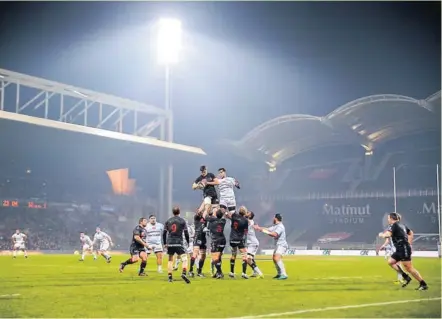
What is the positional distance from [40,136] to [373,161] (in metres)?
22.1

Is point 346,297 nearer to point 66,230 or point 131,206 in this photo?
point 131,206

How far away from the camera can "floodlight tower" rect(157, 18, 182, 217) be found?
1027 inches

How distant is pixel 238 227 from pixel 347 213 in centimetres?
3159

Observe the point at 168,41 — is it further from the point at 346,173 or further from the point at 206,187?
→ the point at 346,173

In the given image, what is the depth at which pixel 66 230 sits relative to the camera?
4212 cm

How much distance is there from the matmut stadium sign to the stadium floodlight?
19024 mm

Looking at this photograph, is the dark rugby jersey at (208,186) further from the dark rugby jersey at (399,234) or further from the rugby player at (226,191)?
the dark rugby jersey at (399,234)

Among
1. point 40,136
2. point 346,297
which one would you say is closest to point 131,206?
point 40,136

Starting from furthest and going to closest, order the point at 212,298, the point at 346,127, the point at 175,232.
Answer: the point at 346,127 < the point at 175,232 < the point at 212,298

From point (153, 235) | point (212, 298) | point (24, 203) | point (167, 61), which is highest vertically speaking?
point (167, 61)

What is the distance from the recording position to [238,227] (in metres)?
13.9

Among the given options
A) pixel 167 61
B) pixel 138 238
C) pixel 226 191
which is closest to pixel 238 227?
pixel 226 191

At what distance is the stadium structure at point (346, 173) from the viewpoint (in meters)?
38.4

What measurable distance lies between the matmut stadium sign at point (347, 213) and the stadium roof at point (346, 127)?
436 centimetres
